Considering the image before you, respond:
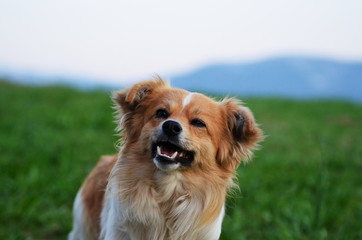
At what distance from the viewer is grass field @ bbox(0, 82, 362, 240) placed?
3.91 meters

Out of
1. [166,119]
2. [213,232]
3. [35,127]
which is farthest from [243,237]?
[35,127]

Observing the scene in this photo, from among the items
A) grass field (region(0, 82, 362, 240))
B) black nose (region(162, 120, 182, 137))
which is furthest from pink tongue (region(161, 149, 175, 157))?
grass field (region(0, 82, 362, 240))

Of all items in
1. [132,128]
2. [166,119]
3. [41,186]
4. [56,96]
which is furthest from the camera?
[56,96]

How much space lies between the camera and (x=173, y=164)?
256 cm

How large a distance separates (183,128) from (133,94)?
51 centimetres

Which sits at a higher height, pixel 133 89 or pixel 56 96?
pixel 133 89

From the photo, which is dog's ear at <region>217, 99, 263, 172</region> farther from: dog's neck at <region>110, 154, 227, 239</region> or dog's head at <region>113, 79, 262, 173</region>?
dog's neck at <region>110, 154, 227, 239</region>

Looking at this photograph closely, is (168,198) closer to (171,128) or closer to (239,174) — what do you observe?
(171,128)

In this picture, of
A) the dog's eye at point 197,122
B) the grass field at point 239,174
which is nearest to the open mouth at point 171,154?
the dog's eye at point 197,122

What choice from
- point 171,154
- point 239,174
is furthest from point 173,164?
Result: point 239,174

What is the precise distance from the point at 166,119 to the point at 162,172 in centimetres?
41

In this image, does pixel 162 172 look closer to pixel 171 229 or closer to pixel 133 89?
pixel 171 229

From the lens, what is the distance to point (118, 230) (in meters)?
2.69

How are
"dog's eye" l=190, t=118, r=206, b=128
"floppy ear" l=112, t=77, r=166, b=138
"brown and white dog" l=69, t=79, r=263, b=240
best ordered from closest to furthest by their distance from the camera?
"brown and white dog" l=69, t=79, r=263, b=240, "dog's eye" l=190, t=118, r=206, b=128, "floppy ear" l=112, t=77, r=166, b=138
